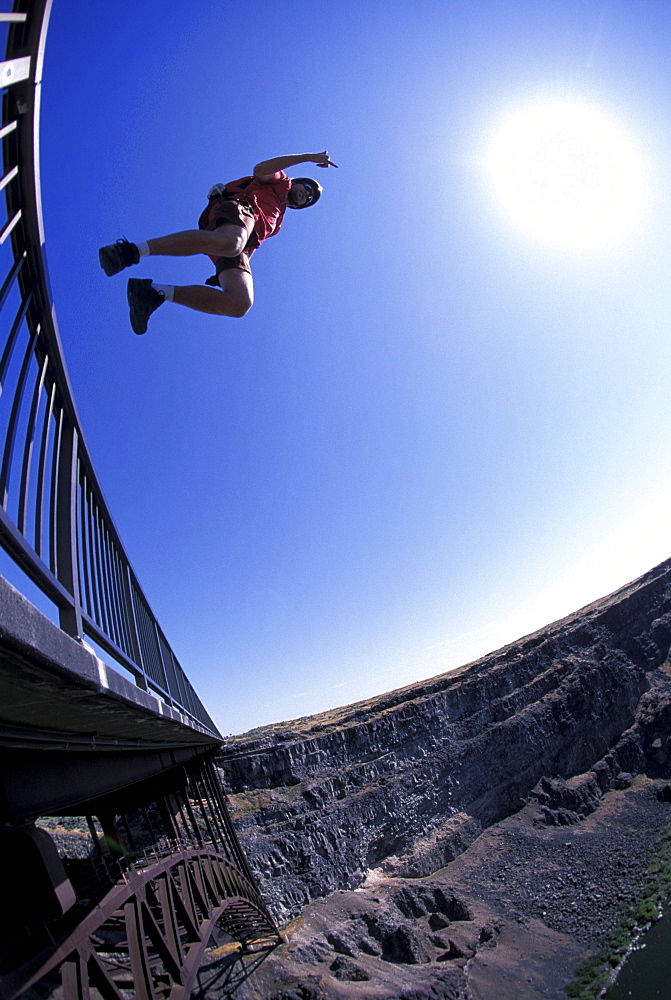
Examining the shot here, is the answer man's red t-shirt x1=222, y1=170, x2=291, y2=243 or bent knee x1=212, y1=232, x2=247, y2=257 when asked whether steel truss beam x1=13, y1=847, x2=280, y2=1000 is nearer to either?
bent knee x1=212, y1=232, x2=247, y2=257

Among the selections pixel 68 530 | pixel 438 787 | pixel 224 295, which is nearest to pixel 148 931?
pixel 68 530

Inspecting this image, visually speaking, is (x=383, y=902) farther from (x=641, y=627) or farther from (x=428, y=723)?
(x=641, y=627)

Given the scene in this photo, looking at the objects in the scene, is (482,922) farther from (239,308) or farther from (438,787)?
(239,308)

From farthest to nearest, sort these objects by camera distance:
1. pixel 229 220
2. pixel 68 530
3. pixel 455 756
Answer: pixel 455 756
pixel 229 220
pixel 68 530

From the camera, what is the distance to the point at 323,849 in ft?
101

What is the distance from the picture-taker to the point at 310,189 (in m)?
4.30

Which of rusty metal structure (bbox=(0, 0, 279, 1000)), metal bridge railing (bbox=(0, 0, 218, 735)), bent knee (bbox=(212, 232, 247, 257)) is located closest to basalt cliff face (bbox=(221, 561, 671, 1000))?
rusty metal structure (bbox=(0, 0, 279, 1000))

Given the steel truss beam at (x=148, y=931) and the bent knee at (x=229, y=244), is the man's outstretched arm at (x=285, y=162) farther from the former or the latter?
the steel truss beam at (x=148, y=931)

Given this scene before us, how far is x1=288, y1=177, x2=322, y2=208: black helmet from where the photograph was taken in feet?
14.0

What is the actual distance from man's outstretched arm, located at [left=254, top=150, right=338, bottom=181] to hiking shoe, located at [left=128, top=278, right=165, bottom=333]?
4.56 ft

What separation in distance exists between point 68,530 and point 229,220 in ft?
8.63

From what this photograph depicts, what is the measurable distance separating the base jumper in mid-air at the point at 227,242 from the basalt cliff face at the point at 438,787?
24633mm

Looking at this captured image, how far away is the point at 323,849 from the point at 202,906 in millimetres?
24929

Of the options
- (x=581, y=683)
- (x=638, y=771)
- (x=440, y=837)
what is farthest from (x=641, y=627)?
(x=440, y=837)
